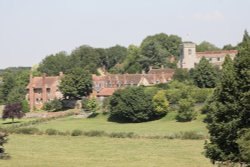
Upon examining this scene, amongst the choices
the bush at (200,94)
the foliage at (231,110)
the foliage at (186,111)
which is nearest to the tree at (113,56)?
the bush at (200,94)

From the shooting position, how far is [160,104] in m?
81.5

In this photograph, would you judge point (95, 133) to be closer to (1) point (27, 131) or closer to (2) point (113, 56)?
(1) point (27, 131)

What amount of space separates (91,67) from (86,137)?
87602mm

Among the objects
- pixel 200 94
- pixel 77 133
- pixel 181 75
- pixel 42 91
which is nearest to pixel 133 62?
pixel 42 91

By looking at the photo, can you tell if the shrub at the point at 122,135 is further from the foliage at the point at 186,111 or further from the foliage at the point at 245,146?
the foliage at the point at 245,146

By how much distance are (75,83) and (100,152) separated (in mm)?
53976

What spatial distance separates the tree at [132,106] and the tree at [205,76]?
12.2 meters

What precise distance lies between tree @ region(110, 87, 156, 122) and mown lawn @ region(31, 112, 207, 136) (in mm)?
2150

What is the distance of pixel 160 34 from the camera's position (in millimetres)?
171875

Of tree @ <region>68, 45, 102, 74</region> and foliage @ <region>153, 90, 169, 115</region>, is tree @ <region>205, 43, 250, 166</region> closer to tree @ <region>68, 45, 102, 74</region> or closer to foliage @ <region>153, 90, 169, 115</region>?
foliage @ <region>153, 90, 169, 115</region>

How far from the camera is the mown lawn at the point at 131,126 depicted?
225 feet

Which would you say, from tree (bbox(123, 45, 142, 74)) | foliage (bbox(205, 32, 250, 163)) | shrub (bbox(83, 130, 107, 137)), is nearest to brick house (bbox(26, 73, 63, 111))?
tree (bbox(123, 45, 142, 74))

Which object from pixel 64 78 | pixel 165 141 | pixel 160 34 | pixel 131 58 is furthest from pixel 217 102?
pixel 160 34

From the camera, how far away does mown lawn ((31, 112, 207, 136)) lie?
68.4 metres
